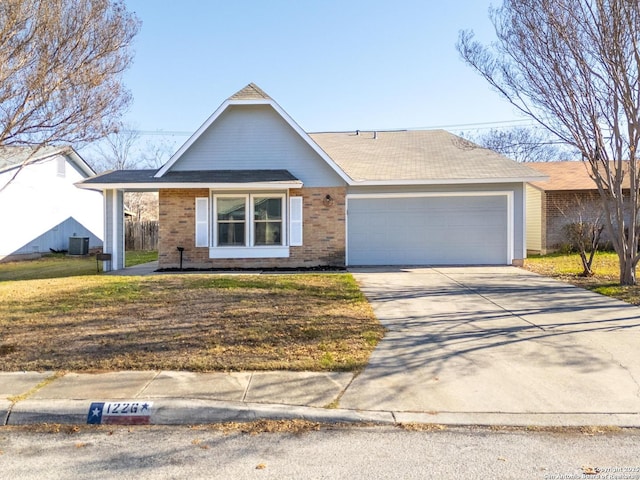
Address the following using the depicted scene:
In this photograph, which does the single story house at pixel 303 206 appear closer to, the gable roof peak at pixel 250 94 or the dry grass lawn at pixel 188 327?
the gable roof peak at pixel 250 94

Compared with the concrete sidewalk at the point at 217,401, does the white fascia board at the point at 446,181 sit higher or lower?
higher

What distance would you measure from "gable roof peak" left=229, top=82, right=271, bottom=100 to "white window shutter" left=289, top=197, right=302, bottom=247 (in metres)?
3.32

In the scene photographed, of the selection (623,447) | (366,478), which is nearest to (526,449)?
(623,447)

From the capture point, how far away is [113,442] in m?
3.91

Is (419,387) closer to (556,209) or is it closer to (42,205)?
(556,209)

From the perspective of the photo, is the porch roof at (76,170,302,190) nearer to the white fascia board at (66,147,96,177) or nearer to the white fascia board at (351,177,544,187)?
the white fascia board at (351,177,544,187)

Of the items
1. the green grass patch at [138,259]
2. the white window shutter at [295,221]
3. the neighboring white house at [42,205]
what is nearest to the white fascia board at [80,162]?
the neighboring white house at [42,205]

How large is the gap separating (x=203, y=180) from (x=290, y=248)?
11.1 ft

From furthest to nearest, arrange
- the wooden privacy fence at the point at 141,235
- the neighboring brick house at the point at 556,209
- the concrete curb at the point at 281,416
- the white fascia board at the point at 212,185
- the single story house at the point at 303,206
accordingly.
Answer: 1. the wooden privacy fence at the point at 141,235
2. the neighboring brick house at the point at 556,209
3. the single story house at the point at 303,206
4. the white fascia board at the point at 212,185
5. the concrete curb at the point at 281,416

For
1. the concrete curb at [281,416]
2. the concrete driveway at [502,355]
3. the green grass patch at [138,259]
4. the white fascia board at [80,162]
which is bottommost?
the concrete curb at [281,416]

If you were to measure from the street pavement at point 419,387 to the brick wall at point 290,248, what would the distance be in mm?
7911

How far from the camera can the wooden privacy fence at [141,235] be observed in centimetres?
2600

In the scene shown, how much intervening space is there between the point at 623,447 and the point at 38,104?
12.9 meters

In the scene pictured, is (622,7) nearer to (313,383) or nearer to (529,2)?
(529,2)
